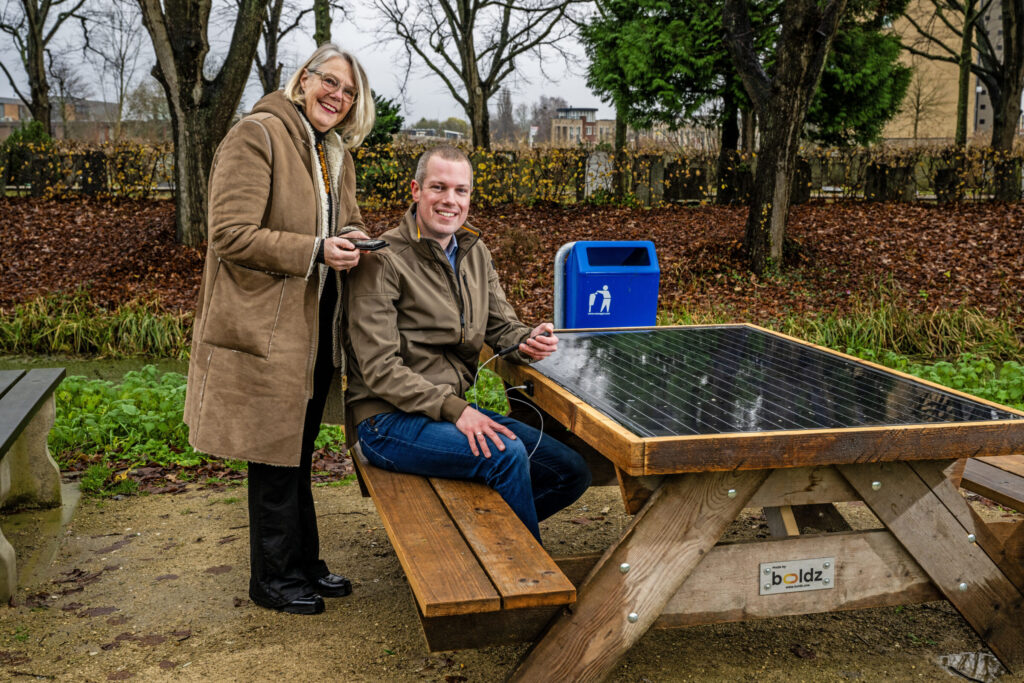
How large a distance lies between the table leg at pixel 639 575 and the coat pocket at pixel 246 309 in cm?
132

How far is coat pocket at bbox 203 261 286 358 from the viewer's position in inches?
120

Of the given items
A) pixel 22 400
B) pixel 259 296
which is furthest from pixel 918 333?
pixel 22 400

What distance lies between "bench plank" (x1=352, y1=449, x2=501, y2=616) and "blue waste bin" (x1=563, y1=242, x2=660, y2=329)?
71.5 inches

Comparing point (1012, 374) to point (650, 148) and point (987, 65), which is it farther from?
point (987, 65)

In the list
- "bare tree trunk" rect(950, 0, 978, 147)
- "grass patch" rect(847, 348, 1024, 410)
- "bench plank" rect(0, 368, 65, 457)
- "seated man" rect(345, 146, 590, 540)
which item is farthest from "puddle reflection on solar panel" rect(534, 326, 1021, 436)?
"bare tree trunk" rect(950, 0, 978, 147)

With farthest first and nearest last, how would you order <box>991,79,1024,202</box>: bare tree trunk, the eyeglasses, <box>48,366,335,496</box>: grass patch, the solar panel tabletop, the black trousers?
<box>991,79,1024,202</box>: bare tree trunk, <box>48,366,335,496</box>: grass patch, the black trousers, the eyeglasses, the solar panel tabletop

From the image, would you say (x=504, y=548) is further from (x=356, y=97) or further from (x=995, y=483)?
(x=995, y=483)

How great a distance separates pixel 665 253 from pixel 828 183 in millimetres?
6138

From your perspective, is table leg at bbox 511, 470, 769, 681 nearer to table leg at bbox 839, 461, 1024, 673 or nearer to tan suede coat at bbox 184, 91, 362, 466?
table leg at bbox 839, 461, 1024, 673

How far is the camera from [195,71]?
439 inches

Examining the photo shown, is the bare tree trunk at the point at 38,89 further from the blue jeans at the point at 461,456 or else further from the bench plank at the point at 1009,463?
the bench plank at the point at 1009,463

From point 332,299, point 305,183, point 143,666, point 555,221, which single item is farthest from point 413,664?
point 555,221

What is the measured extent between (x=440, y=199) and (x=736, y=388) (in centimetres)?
119

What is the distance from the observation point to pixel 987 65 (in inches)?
771
